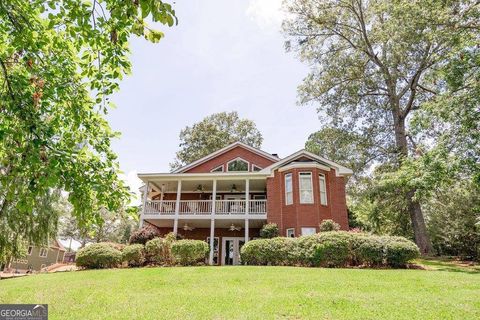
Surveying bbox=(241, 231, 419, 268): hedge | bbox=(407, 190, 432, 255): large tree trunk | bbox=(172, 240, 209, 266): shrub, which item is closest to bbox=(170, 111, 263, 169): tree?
bbox=(407, 190, 432, 255): large tree trunk

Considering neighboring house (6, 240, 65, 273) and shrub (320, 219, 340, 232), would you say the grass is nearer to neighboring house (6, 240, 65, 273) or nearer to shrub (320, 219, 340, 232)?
shrub (320, 219, 340, 232)

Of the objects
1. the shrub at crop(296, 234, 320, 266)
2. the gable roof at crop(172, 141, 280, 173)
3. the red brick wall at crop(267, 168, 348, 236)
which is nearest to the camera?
the shrub at crop(296, 234, 320, 266)

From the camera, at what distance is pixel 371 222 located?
29.1 metres

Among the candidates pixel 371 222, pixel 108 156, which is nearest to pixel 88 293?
pixel 108 156

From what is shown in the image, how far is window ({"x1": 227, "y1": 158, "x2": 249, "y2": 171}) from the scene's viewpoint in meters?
25.3

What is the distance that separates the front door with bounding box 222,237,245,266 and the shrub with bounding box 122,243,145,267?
729 centimetres

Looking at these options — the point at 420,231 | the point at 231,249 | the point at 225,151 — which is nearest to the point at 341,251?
the point at 231,249

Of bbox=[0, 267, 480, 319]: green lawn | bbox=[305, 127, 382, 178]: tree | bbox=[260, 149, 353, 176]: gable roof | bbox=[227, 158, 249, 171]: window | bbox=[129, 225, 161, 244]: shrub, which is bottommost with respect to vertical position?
bbox=[0, 267, 480, 319]: green lawn

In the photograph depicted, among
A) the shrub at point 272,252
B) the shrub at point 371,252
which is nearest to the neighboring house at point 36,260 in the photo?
the shrub at point 272,252

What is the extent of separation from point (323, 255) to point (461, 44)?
39.6ft

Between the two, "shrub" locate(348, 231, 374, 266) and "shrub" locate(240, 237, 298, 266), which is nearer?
"shrub" locate(348, 231, 374, 266)

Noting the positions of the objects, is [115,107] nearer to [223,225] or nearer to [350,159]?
[223,225]

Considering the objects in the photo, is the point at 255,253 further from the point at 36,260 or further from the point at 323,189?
the point at 36,260

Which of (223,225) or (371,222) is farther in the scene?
(371,222)
